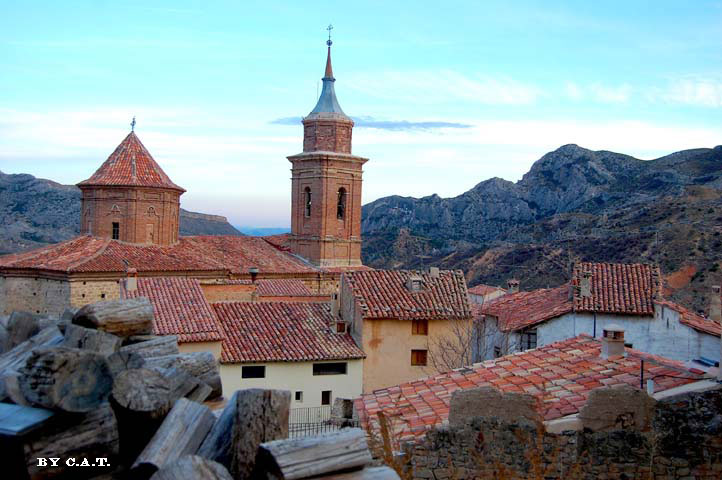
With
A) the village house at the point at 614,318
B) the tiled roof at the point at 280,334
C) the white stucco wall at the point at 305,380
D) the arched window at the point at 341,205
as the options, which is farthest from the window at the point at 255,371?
the arched window at the point at 341,205

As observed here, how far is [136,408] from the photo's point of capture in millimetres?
4512

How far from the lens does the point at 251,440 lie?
4184mm

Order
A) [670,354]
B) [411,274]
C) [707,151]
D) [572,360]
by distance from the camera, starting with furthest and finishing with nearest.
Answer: [707,151] < [411,274] < [670,354] < [572,360]

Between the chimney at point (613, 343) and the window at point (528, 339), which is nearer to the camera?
the chimney at point (613, 343)

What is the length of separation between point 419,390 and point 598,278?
36.5 ft

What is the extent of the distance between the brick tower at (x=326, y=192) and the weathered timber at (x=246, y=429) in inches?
1523

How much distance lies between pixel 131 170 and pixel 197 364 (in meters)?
34.4

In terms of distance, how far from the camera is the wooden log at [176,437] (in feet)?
13.7

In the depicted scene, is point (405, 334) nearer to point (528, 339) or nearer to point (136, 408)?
point (528, 339)

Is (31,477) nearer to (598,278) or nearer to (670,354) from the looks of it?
(670,354)

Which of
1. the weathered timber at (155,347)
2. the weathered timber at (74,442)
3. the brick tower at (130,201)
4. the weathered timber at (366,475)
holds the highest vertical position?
the brick tower at (130,201)

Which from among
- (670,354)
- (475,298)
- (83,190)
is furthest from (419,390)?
(83,190)

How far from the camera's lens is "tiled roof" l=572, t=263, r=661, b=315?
65.6ft

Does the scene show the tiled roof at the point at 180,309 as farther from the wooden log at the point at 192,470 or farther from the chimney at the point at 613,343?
the wooden log at the point at 192,470
